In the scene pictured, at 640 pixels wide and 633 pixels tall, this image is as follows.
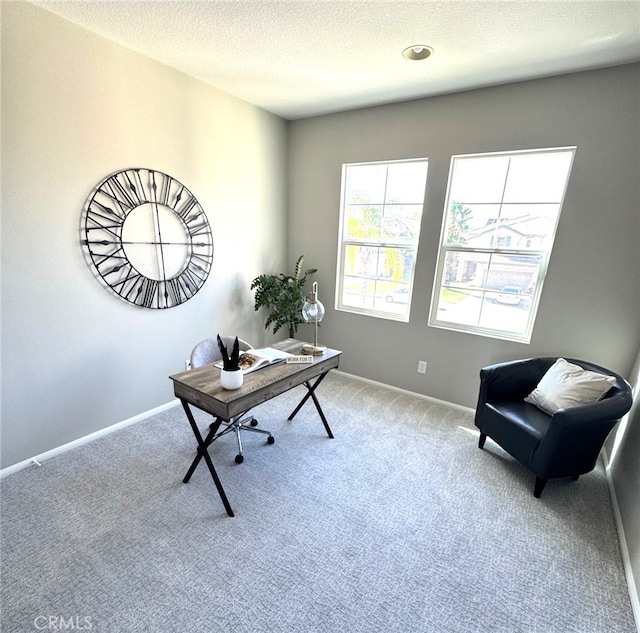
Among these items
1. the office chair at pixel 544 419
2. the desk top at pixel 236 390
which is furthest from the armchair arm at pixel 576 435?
the desk top at pixel 236 390

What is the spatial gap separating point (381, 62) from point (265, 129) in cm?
144

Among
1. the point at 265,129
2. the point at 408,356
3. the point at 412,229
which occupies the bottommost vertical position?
the point at 408,356

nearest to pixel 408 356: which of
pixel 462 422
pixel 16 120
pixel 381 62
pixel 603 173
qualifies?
pixel 462 422

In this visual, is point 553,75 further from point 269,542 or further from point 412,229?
point 269,542

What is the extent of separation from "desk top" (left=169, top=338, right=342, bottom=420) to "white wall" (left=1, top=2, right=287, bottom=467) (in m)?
0.92

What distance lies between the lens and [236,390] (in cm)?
168

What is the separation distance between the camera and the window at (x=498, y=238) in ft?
7.95

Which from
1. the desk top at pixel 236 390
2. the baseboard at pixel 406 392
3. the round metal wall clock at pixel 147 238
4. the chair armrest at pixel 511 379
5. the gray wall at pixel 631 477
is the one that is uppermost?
the round metal wall clock at pixel 147 238

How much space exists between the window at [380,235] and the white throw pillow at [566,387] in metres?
1.24

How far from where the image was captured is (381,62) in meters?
2.16

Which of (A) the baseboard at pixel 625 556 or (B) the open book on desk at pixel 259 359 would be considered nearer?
(A) the baseboard at pixel 625 556

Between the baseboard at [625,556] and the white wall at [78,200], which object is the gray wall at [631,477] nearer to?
the baseboard at [625,556]

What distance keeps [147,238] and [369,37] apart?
6.55 ft

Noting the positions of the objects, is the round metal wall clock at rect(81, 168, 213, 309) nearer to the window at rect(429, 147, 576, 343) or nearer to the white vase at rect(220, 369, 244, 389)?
the white vase at rect(220, 369, 244, 389)
